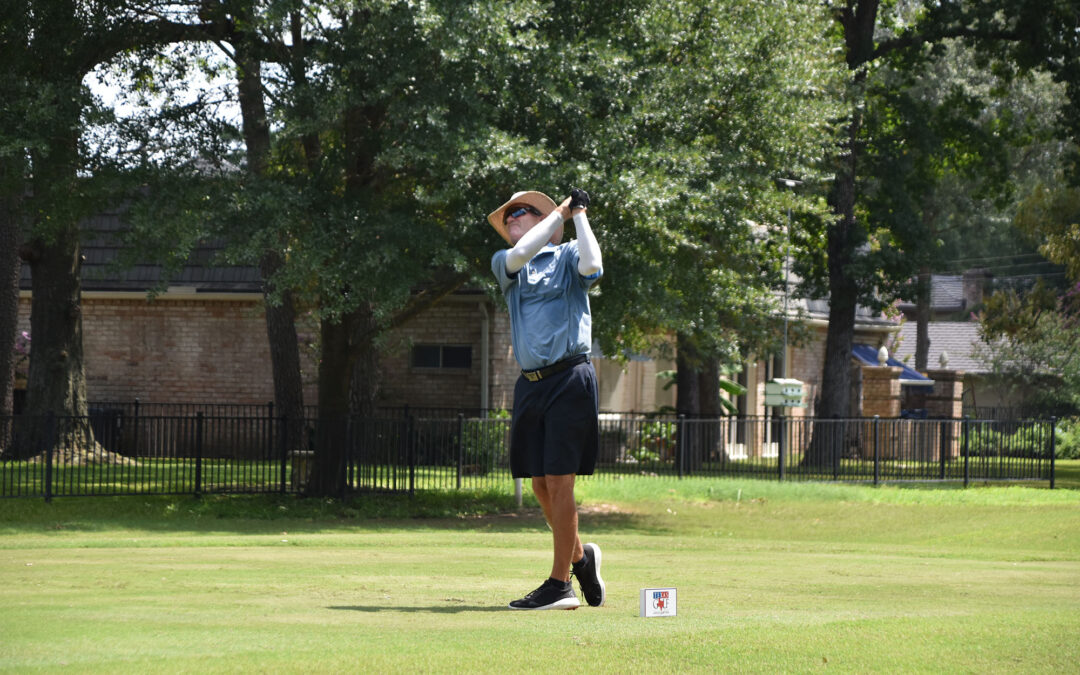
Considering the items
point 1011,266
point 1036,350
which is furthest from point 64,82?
point 1011,266

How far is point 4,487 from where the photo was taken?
61.4 feet

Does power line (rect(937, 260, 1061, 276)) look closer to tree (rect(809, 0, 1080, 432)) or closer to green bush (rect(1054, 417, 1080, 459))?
green bush (rect(1054, 417, 1080, 459))

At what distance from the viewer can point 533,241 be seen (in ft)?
24.3

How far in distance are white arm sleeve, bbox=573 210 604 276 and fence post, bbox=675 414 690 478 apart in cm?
1705

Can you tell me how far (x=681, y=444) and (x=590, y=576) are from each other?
674 inches

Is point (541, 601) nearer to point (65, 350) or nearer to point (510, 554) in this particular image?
point (510, 554)

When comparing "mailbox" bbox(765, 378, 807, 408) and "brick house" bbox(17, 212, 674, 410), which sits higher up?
"brick house" bbox(17, 212, 674, 410)

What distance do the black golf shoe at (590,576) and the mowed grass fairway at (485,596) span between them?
24cm

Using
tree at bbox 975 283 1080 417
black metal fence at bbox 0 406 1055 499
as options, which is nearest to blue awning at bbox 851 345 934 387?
tree at bbox 975 283 1080 417

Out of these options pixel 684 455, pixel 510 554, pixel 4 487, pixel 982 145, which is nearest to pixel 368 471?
pixel 4 487

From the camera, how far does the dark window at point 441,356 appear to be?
3180 cm

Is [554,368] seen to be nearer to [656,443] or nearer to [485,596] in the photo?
[485,596]

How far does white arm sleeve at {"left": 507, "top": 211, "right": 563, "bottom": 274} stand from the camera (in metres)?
7.41

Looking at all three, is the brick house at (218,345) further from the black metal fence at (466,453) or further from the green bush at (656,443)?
the green bush at (656,443)
